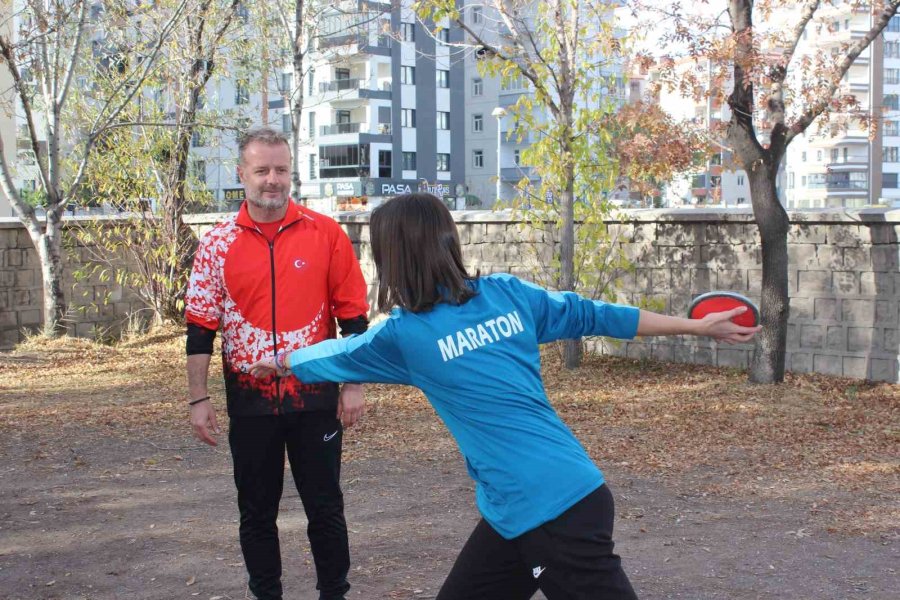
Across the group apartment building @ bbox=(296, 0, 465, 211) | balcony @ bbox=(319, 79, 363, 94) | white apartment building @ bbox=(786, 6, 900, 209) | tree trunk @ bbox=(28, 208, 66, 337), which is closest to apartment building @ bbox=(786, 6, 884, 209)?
white apartment building @ bbox=(786, 6, 900, 209)

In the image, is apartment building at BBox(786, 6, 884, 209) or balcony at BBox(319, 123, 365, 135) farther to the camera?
apartment building at BBox(786, 6, 884, 209)

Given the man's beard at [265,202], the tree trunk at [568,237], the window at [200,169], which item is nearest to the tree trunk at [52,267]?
the window at [200,169]

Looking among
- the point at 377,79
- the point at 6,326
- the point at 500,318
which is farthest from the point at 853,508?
the point at 377,79

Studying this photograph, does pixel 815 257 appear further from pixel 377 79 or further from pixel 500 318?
pixel 377 79

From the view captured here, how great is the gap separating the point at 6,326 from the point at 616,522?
11.6 metres

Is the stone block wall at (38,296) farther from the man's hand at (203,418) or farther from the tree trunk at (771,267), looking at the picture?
the man's hand at (203,418)

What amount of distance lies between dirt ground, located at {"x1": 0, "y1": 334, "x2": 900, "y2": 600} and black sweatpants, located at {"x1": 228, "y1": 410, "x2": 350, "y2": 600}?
2.18ft

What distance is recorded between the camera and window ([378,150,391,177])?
5459 centimetres

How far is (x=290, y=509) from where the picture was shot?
643cm

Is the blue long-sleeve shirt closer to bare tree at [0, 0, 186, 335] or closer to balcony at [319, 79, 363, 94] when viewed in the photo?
bare tree at [0, 0, 186, 335]

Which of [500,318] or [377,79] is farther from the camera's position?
[377,79]

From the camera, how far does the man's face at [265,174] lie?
416 centimetres

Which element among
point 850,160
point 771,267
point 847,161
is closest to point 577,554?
point 771,267

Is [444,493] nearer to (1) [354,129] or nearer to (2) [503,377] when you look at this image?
(2) [503,377]
